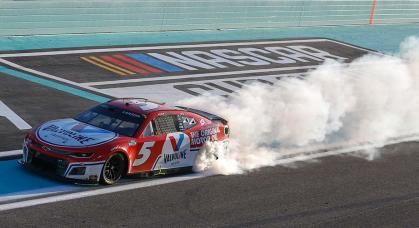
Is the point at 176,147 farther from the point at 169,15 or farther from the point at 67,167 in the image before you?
the point at 169,15

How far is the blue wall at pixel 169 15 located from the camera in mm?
25156

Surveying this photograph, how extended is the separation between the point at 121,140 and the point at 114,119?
0.80 meters

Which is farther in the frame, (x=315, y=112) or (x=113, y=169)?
(x=315, y=112)

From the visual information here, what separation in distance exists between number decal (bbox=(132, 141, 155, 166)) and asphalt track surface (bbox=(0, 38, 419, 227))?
0.38 m

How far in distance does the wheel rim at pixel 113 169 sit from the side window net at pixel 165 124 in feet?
3.24

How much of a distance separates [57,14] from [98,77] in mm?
5142

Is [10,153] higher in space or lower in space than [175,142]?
lower

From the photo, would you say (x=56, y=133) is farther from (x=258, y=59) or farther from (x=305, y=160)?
(x=258, y=59)

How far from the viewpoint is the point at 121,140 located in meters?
12.3

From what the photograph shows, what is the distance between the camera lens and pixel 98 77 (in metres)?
21.7

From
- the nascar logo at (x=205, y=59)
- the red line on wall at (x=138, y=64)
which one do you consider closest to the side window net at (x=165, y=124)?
the nascar logo at (x=205, y=59)

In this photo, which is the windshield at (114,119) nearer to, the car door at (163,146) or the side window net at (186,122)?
the car door at (163,146)

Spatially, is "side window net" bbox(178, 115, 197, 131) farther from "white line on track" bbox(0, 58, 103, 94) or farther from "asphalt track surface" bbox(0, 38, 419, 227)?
"white line on track" bbox(0, 58, 103, 94)

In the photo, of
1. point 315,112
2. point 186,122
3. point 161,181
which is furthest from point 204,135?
point 315,112
